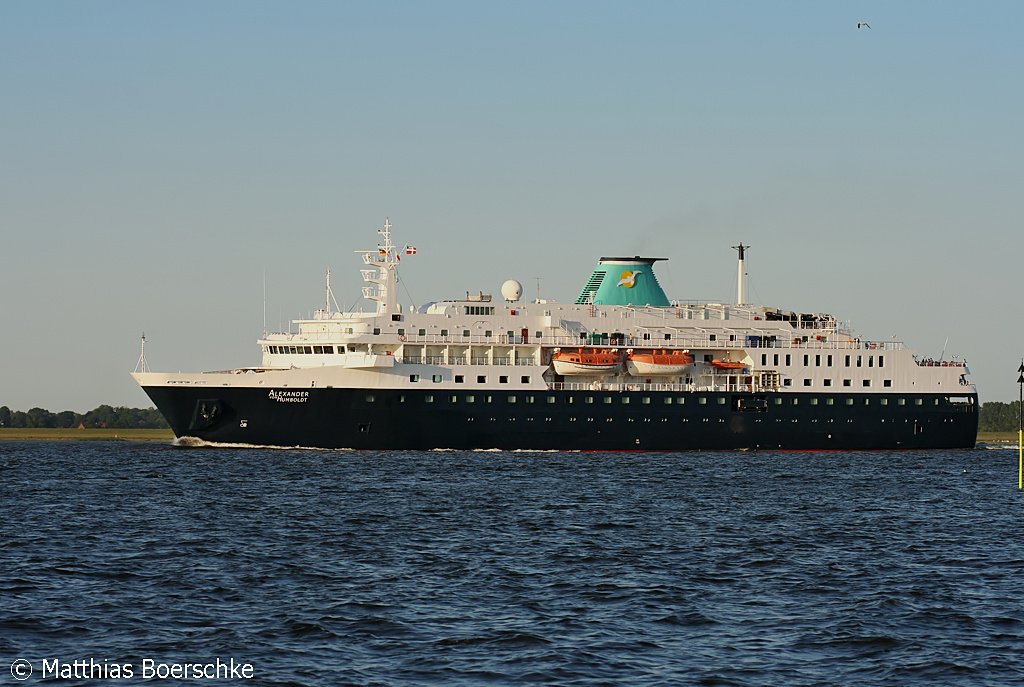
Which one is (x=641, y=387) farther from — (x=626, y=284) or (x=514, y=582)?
(x=514, y=582)

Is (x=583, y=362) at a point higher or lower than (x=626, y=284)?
lower

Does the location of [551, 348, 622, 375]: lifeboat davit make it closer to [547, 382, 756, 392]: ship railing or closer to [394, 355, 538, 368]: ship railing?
[547, 382, 756, 392]: ship railing

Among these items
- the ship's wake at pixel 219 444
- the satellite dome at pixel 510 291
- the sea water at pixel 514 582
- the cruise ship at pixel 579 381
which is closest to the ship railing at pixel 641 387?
the cruise ship at pixel 579 381

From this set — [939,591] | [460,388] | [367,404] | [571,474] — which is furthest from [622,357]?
[939,591]

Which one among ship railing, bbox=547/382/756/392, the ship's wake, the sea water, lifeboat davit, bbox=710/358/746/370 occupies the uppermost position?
lifeboat davit, bbox=710/358/746/370

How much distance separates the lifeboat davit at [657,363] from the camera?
229 ft

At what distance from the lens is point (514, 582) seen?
25.8m

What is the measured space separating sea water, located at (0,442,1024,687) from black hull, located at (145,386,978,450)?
15708mm

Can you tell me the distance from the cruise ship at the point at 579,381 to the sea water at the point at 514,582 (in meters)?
16.0

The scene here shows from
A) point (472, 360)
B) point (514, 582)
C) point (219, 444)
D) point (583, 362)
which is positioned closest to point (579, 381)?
point (583, 362)

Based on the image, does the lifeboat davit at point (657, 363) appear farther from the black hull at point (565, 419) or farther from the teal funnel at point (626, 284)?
the teal funnel at point (626, 284)

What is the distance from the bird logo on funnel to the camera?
74.3m

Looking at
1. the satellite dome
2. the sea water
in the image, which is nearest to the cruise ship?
the satellite dome

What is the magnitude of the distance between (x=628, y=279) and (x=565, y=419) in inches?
413
